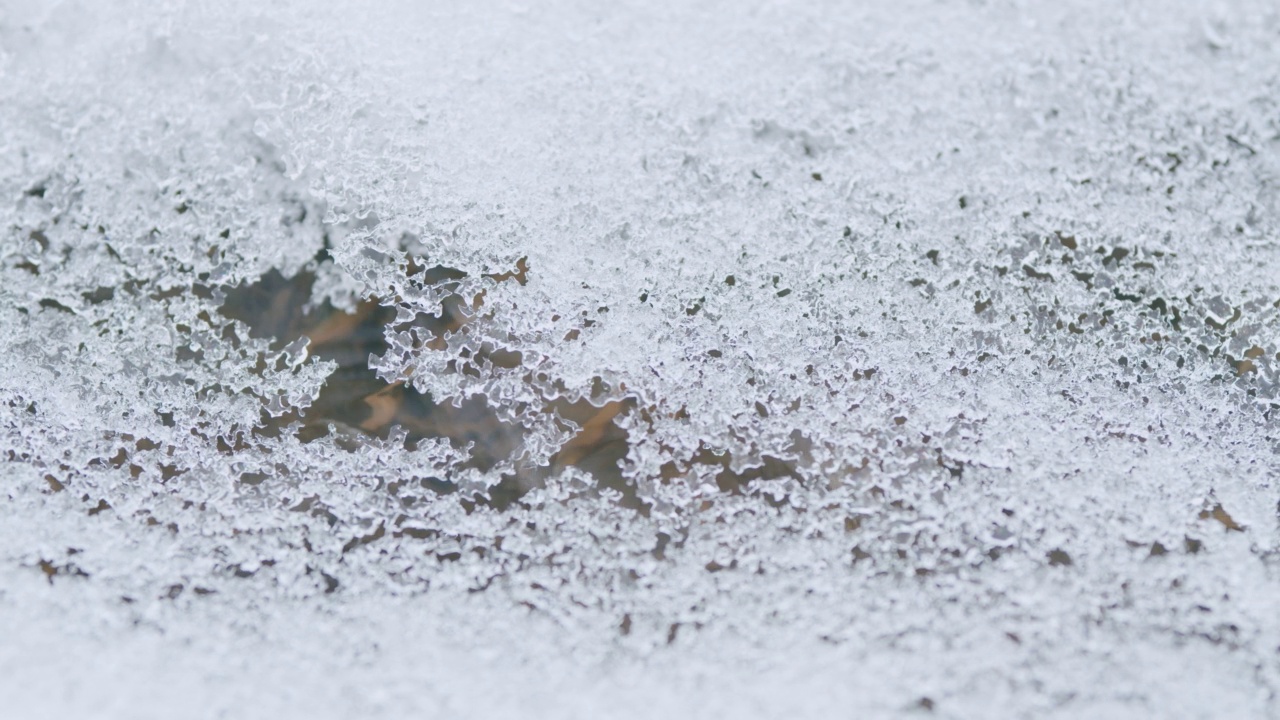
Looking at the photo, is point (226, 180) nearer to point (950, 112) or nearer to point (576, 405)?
point (576, 405)

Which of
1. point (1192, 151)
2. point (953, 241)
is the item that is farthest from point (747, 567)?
point (1192, 151)

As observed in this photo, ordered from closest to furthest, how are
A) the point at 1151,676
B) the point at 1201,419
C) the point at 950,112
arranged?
1. the point at 1151,676
2. the point at 1201,419
3. the point at 950,112

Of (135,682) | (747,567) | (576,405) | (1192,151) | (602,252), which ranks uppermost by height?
(1192,151)

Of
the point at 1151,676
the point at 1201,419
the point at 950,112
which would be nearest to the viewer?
the point at 1151,676

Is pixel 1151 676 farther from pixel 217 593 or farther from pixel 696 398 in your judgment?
pixel 217 593

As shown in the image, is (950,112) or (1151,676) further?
(950,112)

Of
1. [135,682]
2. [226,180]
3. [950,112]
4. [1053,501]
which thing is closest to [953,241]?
[950,112]

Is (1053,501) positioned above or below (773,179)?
below
